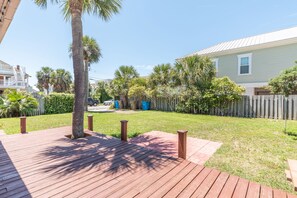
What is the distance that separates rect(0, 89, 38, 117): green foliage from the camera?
10523 mm

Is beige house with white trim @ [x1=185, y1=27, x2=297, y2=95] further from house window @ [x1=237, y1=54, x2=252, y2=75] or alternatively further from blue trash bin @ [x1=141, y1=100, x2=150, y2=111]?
blue trash bin @ [x1=141, y1=100, x2=150, y2=111]

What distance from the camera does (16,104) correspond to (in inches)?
425

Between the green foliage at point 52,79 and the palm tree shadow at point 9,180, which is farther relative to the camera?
the green foliage at point 52,79

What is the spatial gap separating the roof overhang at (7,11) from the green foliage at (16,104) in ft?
29.9

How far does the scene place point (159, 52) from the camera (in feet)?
68.4

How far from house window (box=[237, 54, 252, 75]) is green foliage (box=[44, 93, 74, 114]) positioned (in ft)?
51.7

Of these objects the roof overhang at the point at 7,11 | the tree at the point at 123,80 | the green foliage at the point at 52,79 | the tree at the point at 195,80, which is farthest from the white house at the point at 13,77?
the roof overhang at the point at 7,11

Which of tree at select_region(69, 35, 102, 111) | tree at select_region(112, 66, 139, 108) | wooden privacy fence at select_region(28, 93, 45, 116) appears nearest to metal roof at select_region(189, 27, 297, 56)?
tree at select_region(112, 66, 139, 108)

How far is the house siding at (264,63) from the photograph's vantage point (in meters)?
11.9

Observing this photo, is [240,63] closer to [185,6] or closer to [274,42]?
[274,42]

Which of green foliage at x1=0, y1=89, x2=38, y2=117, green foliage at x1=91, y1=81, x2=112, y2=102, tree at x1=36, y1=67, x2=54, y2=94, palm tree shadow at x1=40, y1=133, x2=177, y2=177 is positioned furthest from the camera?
green foliage at x1=91, y1=81, x2=112, y2=102

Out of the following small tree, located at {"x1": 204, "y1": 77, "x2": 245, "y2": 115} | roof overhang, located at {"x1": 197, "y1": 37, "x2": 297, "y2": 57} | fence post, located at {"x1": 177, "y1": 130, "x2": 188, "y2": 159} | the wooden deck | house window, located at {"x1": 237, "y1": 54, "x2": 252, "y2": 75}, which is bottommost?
the wooden deck

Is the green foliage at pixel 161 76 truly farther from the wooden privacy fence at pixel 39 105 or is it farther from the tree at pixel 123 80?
the wooden privacy fence at pixel 39 105

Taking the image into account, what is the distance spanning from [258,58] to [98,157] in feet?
49.1
